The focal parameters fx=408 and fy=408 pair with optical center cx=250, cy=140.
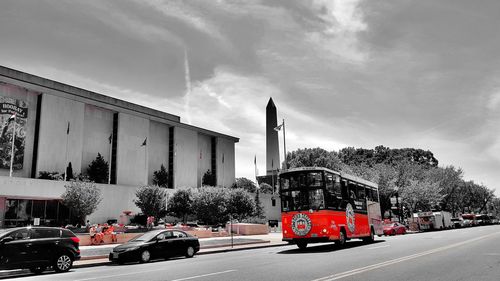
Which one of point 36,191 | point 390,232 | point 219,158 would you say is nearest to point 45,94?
point 36,191

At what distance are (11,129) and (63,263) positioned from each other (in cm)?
4239

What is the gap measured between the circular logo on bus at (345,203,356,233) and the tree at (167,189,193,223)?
40641mm

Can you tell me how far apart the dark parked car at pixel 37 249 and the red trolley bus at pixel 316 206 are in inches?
390

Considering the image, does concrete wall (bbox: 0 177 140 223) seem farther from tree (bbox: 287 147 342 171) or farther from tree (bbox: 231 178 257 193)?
tree (bbox: 231 178 257 193)

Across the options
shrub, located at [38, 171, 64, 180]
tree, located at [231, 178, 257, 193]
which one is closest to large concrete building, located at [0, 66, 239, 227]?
shrub, located at [38, 171, 64, 180]

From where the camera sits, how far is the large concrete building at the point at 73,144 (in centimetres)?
4984

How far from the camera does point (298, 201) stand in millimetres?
20203

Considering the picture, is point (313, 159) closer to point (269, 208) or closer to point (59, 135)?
point (269, 208)

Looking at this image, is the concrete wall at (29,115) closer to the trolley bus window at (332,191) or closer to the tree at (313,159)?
the tree at (313,159)

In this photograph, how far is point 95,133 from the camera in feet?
208

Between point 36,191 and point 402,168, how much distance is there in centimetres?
5506

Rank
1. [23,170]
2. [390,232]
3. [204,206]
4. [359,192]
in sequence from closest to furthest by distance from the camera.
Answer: [359,192] < [390,232] < [23,170] < [204,206]

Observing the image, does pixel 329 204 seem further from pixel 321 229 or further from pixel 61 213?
pixel 61 213

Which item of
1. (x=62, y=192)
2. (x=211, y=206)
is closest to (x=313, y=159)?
(x=211, y=206)
